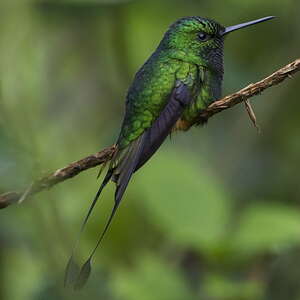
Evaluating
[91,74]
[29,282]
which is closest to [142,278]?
[29,282]

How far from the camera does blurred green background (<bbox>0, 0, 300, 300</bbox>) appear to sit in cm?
341

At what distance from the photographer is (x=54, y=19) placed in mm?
4672

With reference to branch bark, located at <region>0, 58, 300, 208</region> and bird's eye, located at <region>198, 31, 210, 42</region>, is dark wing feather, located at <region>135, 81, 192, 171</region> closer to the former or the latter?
branch bark, located at <region>0, 58, 300, 208</region>

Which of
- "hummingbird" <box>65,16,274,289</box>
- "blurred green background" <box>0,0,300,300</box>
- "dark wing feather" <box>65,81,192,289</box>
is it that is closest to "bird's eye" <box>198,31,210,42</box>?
"hummingbird" <box>65,16,274,289</box>

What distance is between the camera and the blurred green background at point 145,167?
3.41 meters

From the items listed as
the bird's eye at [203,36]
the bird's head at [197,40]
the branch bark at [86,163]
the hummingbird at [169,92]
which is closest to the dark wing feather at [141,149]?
the hummingbird at [169,92]

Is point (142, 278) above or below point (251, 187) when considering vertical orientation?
above

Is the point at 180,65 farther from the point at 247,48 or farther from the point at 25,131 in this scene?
the point at 247,48

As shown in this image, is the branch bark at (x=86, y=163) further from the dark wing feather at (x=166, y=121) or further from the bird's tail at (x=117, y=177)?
the dark wing feather at (x=166, y=121)

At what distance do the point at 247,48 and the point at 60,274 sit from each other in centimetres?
290

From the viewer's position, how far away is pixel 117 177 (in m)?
3.01

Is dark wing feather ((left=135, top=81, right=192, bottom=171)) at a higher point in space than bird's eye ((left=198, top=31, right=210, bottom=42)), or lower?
lower

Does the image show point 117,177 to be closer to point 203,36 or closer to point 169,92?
point 169,92

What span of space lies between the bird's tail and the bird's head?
0.58 meters
